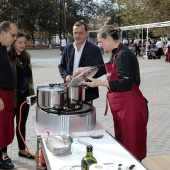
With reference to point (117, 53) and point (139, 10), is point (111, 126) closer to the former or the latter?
point (117, 53)

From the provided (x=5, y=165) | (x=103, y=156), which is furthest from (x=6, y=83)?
(x=103, y=156)

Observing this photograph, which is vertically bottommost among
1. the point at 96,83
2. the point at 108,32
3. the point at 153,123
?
the point at 153,123

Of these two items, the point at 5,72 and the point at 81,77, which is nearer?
the point at 81,77

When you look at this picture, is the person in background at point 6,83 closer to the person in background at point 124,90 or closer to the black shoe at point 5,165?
the black shoe at point 5,165

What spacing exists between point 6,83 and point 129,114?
4.23 feet

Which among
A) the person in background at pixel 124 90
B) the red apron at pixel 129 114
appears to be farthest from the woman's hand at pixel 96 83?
the red apron at pixel 129 114

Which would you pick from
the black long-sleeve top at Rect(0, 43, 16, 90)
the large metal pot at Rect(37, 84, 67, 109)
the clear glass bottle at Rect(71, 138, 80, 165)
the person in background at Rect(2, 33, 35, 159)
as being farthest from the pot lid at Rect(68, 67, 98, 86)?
the person in background at Rect(2, 33, 35, 159)

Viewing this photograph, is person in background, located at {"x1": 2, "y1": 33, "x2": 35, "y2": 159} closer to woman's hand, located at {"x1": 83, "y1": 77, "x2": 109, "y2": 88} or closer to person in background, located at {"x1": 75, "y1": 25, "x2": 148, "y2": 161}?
person in background, located at {"x1": 75, "y1": 25, "x2": 148, "y2": 161}

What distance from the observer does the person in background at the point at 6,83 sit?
109 inches

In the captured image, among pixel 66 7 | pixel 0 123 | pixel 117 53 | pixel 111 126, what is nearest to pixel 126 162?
pixel 117 53

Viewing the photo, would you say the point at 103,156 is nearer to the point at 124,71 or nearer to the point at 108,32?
the point at 124,71

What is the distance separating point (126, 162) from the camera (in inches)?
69.3

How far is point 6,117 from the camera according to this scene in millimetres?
3006

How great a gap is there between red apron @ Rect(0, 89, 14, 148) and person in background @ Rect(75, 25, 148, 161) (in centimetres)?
89
